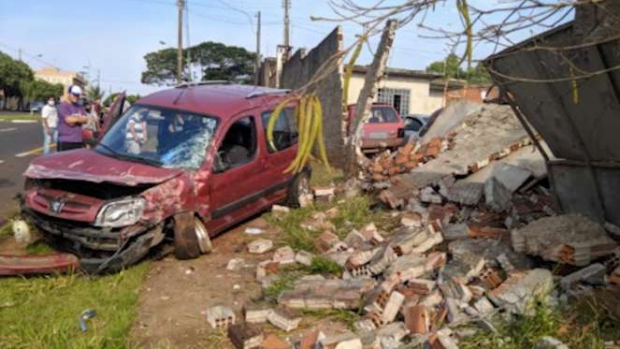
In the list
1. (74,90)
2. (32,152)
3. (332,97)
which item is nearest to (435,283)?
(74,90)

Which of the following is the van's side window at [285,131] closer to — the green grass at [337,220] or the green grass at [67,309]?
the green grass at [337,220]

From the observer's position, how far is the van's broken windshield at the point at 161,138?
611cm

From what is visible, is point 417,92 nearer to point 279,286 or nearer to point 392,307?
point 279,286

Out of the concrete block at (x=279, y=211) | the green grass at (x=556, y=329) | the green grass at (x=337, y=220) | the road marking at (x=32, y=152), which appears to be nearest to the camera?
the green grass at (x=556, y=329)

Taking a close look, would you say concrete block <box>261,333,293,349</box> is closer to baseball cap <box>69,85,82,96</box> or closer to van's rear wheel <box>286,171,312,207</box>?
van's rear wheel <box>286,171,312,207</box>

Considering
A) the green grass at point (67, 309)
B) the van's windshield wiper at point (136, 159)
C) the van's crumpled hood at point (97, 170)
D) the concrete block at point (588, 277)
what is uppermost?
the van's windshield wiper at point (136, 159)

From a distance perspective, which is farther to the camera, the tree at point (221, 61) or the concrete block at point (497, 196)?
the tree at point (221, 61)

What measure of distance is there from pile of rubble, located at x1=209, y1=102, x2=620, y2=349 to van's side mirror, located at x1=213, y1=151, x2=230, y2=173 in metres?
0.92

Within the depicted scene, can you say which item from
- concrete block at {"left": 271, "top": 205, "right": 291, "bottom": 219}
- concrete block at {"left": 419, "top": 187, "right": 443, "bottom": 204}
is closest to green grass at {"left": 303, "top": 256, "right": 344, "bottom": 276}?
concrete block at {"left": 271, "top": 205, "right": 291, "bottom": 219}

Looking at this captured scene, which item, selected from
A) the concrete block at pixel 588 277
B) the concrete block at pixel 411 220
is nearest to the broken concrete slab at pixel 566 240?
the concrete block at pixel 588 277

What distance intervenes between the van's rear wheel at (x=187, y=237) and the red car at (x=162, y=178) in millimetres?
10

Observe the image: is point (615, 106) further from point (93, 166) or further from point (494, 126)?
point (494, 126)

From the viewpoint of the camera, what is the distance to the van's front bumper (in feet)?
16.9

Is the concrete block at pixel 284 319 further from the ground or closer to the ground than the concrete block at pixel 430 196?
closer to the ground
